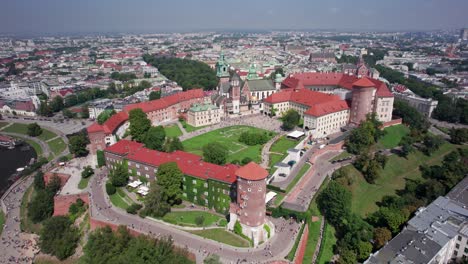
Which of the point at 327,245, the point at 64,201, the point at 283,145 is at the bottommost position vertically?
the point at 327,245

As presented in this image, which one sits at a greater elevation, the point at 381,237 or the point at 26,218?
the point at 381,237

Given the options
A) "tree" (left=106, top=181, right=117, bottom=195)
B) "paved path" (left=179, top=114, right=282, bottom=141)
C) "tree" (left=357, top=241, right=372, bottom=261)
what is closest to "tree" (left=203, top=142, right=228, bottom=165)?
"tree" (left=106, top=181, right=117, bottom=195)

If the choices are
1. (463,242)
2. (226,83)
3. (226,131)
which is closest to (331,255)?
(463,242)

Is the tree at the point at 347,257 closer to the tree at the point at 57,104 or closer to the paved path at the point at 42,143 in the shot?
the paved path at the point at 42,143

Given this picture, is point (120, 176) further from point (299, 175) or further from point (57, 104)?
point (57, 104)

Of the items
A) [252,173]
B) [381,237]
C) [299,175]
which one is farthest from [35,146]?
[381,237]

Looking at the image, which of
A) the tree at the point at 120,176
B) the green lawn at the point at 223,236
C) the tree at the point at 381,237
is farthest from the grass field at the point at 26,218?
the tree at the point at 381,237

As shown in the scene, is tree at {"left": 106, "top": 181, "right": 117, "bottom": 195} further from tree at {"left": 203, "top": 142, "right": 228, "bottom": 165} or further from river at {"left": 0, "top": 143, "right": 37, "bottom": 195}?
river at {"left": 0, "top": 143, "right": 37, "bottom": 195}
